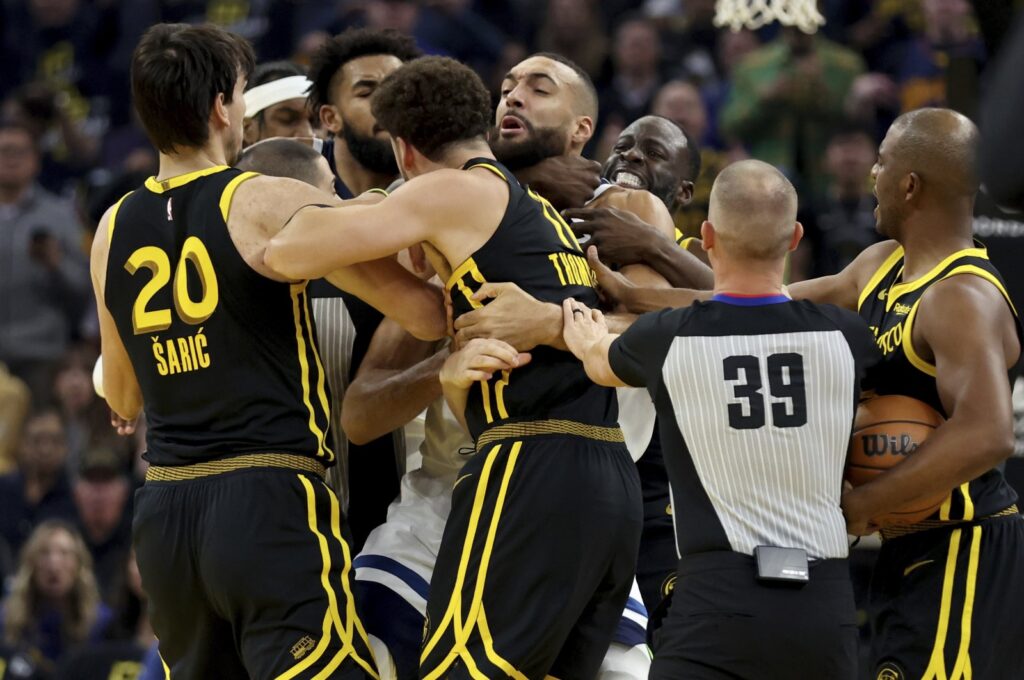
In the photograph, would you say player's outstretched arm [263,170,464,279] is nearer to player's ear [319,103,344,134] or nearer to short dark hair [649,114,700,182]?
short dark hair [649,114,700,182]

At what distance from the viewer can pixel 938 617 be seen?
5.01m

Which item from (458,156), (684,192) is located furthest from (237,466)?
(684,192)

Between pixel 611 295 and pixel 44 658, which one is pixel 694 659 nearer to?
pixel 611 295

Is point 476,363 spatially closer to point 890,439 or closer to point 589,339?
point 589,339

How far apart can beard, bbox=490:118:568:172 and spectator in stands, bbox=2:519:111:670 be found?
5716 millimetres

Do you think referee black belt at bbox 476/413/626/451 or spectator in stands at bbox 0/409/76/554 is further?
spectator in stands at bbox 0/409/76/554

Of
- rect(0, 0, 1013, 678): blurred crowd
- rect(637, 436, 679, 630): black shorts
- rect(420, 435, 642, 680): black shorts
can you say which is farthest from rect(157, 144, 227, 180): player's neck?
rect(0, 0, 1013, 678): blurred crowd

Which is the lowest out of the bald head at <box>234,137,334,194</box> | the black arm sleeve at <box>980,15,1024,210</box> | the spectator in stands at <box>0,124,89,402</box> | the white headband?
the spectator in stands at <box>0,124,89,402</box>

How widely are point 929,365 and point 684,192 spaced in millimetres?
1954

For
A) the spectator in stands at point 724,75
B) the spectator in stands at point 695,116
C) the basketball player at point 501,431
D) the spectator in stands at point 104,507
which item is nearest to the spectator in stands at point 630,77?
the spectator in stands at point 695,116

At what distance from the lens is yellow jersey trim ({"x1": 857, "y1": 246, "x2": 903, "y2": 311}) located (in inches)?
216

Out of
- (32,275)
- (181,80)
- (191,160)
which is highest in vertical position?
(181,80)

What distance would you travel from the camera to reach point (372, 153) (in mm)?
6746

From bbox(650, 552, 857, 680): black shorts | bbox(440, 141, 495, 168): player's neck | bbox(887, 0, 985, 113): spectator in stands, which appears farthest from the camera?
bbox(887, 0, 985, 113): spectator in stands
